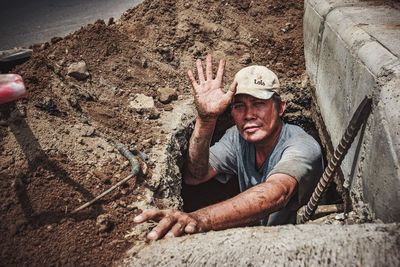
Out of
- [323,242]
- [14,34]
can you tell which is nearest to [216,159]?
[323,242]

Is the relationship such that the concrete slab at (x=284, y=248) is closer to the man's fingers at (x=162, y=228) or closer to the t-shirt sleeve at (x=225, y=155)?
the man's fingers at (x=162, y=228)

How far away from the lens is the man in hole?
7.56 feet

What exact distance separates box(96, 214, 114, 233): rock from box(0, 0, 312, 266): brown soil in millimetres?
13

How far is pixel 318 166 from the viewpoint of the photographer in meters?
2.73

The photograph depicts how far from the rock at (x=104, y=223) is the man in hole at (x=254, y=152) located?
2.10 ft

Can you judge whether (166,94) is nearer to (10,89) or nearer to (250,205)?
(250,205)

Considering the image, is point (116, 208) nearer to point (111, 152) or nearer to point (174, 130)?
point (111, 152)

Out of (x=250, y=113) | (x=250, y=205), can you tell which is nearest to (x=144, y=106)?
(x=250, y=113)

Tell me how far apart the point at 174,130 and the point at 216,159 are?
50 cm

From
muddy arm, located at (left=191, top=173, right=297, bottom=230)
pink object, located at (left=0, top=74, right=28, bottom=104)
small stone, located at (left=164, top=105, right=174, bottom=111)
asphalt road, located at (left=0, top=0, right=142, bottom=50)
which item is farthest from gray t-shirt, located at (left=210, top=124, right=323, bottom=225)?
asphalt road, located at (left=0, top=0, right=142, bottom=50)

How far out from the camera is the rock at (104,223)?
1910 mm

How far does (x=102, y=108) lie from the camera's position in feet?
10.1

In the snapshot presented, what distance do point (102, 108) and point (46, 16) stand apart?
4.62 m

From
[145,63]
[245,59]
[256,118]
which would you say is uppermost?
[145,63]
